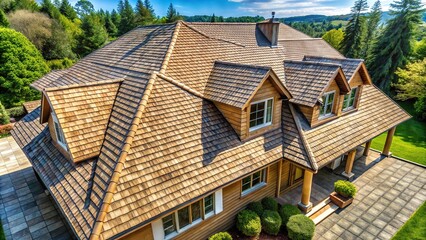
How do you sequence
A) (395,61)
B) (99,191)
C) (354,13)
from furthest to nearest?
(354,13) → (395,61) → (99,191)

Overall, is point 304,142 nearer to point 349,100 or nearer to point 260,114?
point 260,114

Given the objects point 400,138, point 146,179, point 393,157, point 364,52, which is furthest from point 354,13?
point 146,179

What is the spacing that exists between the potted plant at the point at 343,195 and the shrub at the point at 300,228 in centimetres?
335

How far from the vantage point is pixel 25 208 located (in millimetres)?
12375

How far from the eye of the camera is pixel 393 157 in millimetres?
17422

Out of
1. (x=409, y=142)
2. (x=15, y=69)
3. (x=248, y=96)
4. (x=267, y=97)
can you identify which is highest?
(x=248, y=96)

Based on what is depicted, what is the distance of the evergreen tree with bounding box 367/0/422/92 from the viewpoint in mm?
30741

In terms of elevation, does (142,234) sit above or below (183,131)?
below

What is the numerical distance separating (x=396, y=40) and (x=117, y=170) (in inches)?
1560

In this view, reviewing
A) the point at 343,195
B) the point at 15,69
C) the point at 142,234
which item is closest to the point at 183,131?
the point at 142,234

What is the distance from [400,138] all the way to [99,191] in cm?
2619

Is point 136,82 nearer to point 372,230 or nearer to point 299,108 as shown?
point 299,108

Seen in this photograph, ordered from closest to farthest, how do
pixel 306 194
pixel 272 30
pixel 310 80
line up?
pixel 306 194, pixel 310 80, pixel 272 30

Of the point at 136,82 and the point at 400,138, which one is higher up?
the point at 136,82
